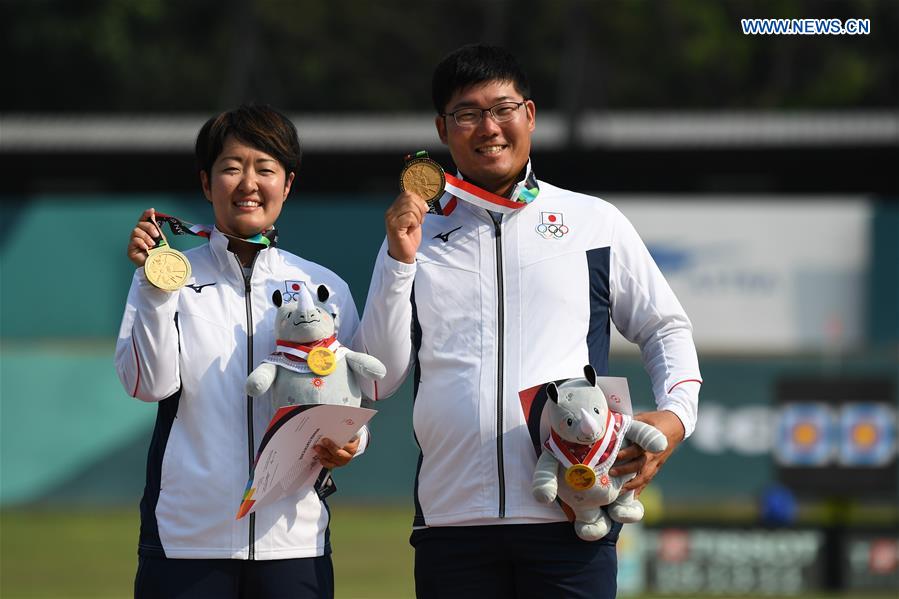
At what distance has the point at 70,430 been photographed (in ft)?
35.6

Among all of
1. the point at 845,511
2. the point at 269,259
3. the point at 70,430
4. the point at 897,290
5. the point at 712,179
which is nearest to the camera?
the point at 269,259

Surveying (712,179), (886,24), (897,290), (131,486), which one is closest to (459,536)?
(131,486)

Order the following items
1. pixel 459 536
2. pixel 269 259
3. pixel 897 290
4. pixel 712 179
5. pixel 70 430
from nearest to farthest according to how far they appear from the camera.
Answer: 1. pixel 459 536
2. pixel 269 259
3. pixel 70 430
4. pixel 897 290
5. pixel 712 179

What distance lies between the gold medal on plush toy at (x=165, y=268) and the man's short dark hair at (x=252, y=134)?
0.30 meters

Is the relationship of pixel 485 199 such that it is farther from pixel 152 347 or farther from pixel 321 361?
pixel 152 347

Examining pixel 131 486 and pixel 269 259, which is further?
pixel 131 486

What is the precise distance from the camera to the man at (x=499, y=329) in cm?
304

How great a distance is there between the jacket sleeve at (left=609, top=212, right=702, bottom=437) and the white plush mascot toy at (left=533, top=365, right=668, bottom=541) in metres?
0.19

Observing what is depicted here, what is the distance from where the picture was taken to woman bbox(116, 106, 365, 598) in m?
3.06

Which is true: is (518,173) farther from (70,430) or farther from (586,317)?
(70,430)

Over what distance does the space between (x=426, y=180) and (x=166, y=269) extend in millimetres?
624

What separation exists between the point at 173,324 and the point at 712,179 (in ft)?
39.2

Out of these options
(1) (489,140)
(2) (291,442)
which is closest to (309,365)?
(2) (291,442)

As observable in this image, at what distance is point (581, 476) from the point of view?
296 centimetres
